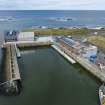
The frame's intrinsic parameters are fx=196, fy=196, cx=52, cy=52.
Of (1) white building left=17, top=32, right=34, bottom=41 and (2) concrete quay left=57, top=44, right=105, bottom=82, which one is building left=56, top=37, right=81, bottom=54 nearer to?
(2) concrete quay left=57, top=44, right=105, bottom=82

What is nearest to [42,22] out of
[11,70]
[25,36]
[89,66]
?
[25,36]

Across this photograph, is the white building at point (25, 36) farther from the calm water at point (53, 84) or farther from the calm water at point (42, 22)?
the calm water at point (53, 84)

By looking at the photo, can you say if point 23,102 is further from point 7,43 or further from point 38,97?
point 7,43

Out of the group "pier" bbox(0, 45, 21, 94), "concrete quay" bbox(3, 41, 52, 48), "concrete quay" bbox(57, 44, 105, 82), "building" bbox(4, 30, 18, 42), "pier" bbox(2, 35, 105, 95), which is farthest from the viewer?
"building" bbox(4, 30, 18, 42)

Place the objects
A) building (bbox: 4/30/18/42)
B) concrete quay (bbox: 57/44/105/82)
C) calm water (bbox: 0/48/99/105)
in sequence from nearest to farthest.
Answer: calm water (bbox: 0/48/99/105) < concrete quay (bbox: 57/44/105/82) < building (bbox: 4/30/18/42)

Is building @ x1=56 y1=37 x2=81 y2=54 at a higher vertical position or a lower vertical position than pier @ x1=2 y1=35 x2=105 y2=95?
higher

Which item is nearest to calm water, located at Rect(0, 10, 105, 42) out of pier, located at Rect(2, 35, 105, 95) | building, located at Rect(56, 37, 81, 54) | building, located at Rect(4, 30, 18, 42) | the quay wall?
building, located at Rect(4, 30, 18, 42)

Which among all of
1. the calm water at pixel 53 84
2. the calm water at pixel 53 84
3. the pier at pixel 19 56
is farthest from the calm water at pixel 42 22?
the calm water at pixel 53 84

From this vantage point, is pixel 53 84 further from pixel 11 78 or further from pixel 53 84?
pixel 11 78
